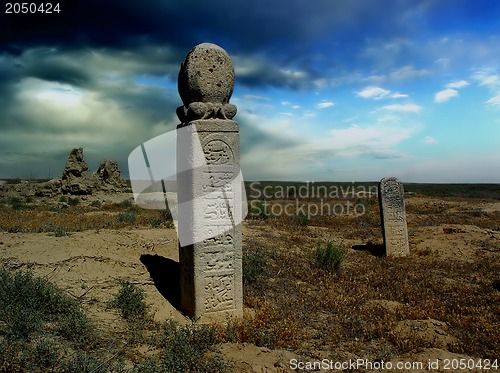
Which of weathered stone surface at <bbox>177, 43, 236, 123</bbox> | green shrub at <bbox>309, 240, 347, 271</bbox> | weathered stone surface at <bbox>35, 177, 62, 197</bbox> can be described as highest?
weathered stone surface at <bbox>177, 43, 236, 123</bbox>

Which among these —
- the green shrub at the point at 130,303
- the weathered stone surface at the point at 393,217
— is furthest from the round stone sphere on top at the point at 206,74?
the weathered stone surface at the point at 393,217

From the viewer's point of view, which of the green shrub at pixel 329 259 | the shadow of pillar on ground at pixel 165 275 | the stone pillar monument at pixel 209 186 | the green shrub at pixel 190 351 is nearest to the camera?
the green shrub at pixel 190 351

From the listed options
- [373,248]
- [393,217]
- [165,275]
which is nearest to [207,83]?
[165,275]

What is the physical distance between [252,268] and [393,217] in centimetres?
560

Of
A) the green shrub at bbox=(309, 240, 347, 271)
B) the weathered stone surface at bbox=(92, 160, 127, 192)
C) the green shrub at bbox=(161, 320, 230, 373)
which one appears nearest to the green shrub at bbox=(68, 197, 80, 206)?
the weathered stone surface at bbox=(92, 160, 127, 192)

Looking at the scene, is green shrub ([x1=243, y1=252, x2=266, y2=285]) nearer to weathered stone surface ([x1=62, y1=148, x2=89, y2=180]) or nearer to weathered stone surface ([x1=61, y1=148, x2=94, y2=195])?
weathered stone surface ([x1=61, y1=148, x2=94, y2=195])

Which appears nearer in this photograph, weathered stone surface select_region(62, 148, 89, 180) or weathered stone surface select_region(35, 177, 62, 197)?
weathered stone surface select_region(35, 177, 62, 197)

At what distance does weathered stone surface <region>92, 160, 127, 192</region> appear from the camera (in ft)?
81.8

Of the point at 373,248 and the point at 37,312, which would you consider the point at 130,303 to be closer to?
the point at 37,312

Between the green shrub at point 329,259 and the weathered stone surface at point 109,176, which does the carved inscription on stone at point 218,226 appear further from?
the weathered stone surface at point 109,176

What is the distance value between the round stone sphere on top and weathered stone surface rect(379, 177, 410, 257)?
23.5 ft

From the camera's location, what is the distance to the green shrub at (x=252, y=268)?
728 cm

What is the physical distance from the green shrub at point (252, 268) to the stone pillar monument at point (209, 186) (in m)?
1.49

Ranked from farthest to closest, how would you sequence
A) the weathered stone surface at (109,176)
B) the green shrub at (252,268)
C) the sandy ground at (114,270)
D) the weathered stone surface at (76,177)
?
1. the weathered stone surface at (109,176)
2. the weathered stone surface at (76,177)
3. the green shrub at (252,268)
4. the sandy ground at (114,270)
